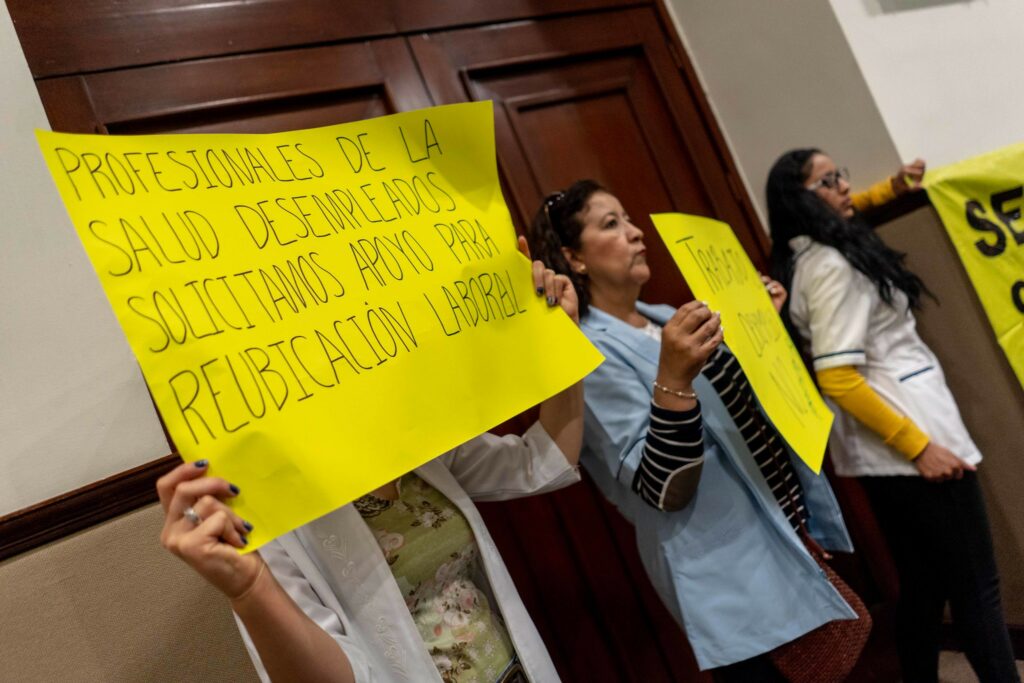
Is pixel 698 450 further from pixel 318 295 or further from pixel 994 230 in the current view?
pixel 994 230

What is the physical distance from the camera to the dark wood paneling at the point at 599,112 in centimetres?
184

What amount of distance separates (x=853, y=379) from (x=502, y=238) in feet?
2.97

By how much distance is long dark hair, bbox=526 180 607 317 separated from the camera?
1393 millimetres

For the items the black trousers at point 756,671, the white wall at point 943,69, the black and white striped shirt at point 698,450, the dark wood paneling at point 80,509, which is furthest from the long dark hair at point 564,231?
the white wall at point 943,69

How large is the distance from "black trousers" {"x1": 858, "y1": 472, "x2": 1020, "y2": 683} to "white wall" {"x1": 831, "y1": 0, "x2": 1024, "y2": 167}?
907 mm

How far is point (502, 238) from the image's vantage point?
107cm

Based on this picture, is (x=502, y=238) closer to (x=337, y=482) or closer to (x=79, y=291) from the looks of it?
(x=337, y=482)

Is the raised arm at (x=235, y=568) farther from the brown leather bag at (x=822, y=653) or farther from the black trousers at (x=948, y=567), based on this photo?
the black trousers at (x=948, y=567)

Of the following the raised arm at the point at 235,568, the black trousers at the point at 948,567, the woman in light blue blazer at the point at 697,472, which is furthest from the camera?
the black trousers at the point at 948,567

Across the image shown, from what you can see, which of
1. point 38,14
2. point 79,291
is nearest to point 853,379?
point 79,291

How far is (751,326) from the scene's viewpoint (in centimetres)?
129

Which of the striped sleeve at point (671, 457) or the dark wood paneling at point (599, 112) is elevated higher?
the dark wood paneling at point (599, 112)

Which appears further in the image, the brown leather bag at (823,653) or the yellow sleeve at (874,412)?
the yellow sleeve at (874,412)

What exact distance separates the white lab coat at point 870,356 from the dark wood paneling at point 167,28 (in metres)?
1.16
